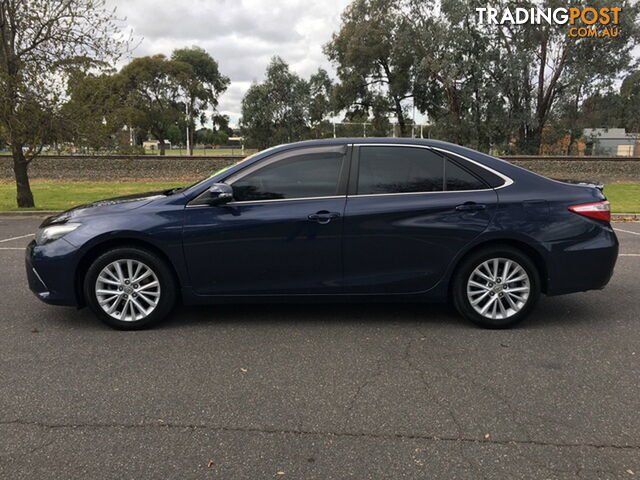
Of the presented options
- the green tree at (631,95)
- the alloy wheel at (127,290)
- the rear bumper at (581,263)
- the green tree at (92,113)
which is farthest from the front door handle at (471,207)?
the green tree at (631,95)

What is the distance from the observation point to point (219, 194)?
14.1ft

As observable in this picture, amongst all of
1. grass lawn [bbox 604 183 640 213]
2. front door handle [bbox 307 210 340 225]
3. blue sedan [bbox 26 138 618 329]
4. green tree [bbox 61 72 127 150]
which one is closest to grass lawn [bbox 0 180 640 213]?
grass lawn [bbox 604 183 640 213]

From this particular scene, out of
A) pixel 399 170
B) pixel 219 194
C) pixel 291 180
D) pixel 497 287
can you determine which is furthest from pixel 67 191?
pixel 497 287

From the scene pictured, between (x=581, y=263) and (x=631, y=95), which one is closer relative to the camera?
(x=581, y=263)

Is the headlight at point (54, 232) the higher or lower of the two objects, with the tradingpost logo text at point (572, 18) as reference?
lower

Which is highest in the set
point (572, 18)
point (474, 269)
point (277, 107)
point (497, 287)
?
point (572, 18)

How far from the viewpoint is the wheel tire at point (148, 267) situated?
439cm

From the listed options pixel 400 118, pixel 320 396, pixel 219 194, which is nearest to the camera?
pixel 320 396

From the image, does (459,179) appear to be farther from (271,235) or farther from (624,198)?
(624,198)

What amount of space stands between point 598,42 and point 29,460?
31071 millimetres

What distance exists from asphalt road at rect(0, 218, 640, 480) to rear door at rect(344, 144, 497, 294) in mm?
490

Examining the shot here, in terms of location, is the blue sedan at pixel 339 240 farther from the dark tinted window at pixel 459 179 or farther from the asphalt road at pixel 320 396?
the asphalt road at pixel 320 396

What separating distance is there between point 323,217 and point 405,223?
0.69 metres

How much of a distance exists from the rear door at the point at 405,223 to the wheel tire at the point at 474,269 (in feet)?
0.56
